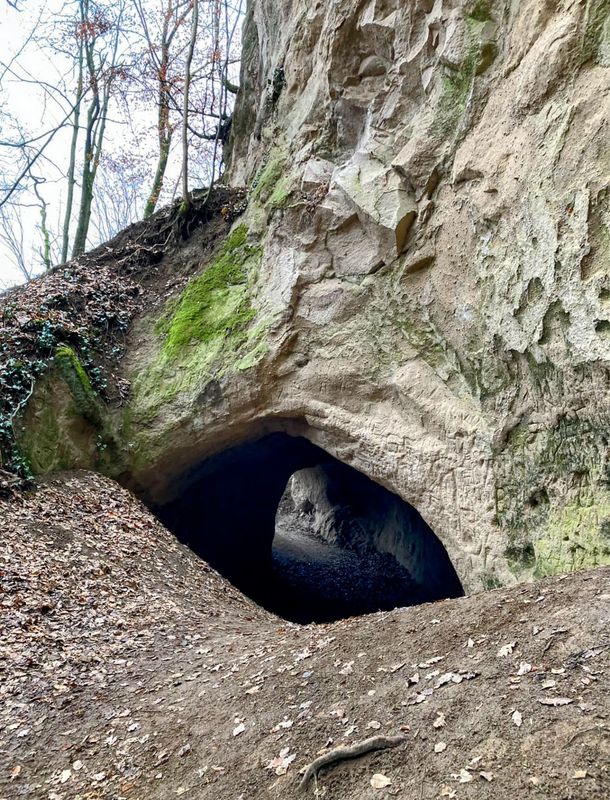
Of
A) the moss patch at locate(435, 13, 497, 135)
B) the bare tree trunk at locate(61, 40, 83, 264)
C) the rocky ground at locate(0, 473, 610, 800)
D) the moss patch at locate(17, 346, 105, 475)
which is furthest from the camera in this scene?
the bare tree trunk at locate(61, 40, 83, 264)

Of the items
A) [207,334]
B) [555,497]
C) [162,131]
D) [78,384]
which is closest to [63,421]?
[78,384]

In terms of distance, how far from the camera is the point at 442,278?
285 inches

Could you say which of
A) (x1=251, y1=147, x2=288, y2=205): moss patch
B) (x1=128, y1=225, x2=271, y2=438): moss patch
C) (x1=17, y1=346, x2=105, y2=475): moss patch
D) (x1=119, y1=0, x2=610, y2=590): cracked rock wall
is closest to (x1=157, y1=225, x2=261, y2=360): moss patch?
(x1=128, y1=225, x2=271, y2=438): moss patch

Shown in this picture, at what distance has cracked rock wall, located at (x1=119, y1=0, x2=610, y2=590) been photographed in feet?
17.8

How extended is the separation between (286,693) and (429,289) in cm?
519

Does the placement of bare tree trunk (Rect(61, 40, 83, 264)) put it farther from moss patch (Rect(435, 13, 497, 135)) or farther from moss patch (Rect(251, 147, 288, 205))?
moss patch (Rect(435, 13, 497, 135))

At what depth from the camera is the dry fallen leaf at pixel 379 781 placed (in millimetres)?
2764

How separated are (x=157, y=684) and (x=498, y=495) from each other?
4.04m

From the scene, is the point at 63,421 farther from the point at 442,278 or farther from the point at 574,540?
the point at 574,540

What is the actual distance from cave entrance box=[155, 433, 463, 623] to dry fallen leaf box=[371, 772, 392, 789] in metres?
7.80

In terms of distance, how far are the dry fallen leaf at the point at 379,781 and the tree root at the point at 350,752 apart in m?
0.16

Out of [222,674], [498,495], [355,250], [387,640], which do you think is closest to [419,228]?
[355,250]

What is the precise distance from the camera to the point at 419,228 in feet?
24.9

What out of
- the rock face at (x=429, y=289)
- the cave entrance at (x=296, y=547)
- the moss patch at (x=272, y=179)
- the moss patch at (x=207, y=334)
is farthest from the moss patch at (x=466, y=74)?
the cave entrance at (x=296, y=547)
